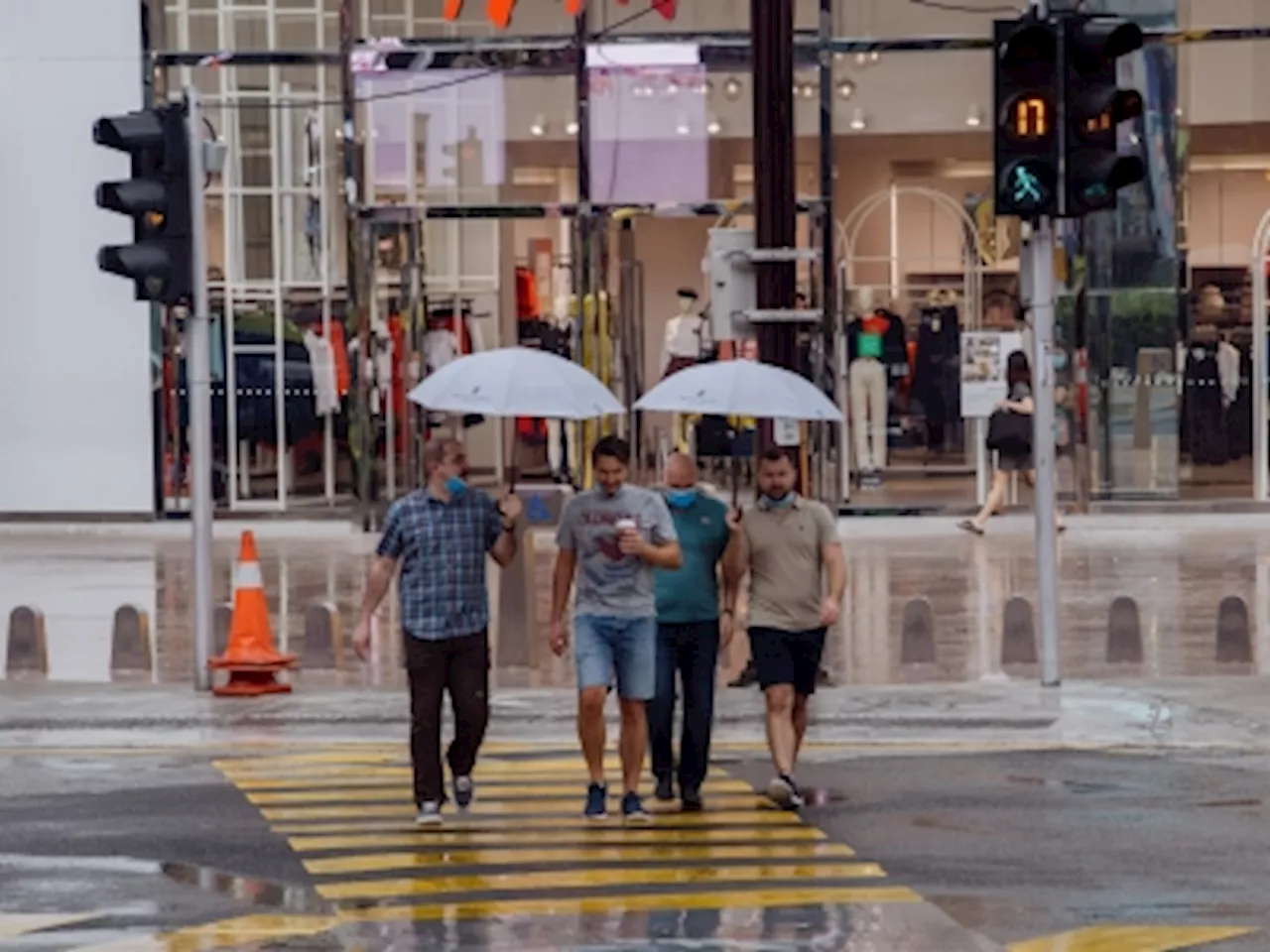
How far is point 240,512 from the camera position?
99.9ft

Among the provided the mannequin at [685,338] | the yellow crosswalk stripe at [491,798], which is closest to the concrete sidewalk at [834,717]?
the yellow crosswalk stripe at [491,798]

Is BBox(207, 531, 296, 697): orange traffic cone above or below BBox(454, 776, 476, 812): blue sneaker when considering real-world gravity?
above

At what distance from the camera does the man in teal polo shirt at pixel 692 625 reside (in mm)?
14094

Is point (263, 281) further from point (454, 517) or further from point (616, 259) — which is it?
point (454, 517)

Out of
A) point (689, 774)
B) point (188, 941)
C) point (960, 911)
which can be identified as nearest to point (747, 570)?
point (689, 774)

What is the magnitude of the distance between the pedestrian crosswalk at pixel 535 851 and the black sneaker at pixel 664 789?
0.14 m

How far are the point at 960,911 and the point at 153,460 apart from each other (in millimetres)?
19864

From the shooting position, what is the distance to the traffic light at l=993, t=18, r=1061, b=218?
17.8 m

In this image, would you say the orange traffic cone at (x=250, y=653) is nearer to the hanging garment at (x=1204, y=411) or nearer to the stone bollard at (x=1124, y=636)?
the stone bollard at (x=1124, y=636)

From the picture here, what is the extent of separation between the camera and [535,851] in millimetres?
12953

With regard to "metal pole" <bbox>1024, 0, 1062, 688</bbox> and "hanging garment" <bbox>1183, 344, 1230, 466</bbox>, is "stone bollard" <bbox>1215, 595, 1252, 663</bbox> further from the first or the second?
"hanging garment" <bbox>1183, 344, 1230, 466</bbox>

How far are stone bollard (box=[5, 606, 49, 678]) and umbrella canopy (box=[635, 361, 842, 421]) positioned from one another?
6.08m

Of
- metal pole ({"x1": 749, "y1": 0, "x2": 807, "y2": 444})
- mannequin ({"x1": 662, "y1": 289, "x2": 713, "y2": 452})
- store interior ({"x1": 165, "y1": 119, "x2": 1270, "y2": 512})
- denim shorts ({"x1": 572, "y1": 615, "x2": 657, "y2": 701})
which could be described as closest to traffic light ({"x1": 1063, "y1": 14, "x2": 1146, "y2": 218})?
metal pole ({"x1": 749, "y1": 0, "x2": 807, "y2": 444})

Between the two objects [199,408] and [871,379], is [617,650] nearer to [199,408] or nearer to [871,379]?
[199,408]
